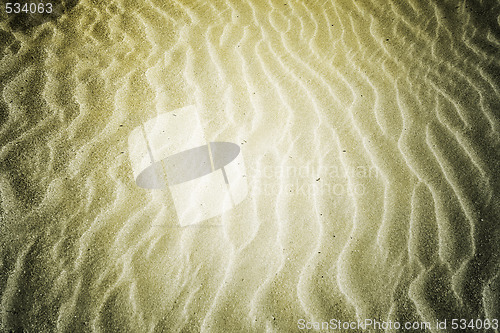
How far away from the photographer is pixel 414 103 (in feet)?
9.16

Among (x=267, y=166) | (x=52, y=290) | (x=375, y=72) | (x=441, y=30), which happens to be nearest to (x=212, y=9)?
(x=375, y=72)

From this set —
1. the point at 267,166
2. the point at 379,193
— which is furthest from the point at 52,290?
the point at 379,193

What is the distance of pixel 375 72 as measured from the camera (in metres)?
3.06

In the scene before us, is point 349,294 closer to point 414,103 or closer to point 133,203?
point 133,203

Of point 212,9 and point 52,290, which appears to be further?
point 212,9

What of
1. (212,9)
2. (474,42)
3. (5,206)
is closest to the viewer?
(5,206)

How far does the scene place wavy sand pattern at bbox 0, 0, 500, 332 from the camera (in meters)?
1.89

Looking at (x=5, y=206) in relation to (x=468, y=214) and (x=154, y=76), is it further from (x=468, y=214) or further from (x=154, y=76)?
(x=468, y=214)

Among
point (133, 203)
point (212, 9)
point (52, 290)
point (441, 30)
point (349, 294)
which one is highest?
point (212, 9)

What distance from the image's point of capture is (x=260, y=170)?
8.00 ft

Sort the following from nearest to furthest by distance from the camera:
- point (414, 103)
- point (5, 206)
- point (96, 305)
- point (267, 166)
A: 1. point (96, 305)
2. point (5, 206)
3. point (267, 166)
4. point (414, 103)

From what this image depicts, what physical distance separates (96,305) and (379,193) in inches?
77.2

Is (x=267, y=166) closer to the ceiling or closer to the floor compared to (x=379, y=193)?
closer to the ceiling

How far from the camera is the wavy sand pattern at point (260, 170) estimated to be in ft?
6.19
